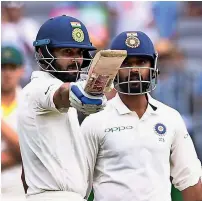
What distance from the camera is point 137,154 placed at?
136 inches

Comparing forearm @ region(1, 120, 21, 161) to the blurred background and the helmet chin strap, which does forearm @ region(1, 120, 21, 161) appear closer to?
the blurred background

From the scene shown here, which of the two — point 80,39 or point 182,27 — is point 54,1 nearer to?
point 182,27

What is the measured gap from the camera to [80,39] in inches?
117

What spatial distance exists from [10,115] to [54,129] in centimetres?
306

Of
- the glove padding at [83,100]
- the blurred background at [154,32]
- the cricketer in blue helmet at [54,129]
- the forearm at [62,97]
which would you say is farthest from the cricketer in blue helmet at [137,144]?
Answer: the blurred background at [154,32]

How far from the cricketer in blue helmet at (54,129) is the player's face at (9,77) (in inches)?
115

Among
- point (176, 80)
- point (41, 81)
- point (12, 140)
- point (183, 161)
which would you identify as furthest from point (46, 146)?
point (176, 80)

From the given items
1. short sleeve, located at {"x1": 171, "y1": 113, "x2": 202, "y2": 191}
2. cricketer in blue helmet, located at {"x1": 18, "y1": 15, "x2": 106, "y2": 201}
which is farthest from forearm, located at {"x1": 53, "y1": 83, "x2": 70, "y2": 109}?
short sleeve, located at {"x1": 171, "y1": 113, "x2": 202, "y2": 191}

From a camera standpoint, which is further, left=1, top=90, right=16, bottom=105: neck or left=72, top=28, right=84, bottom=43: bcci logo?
left=1, top=90, right=16, bottom=105: neck

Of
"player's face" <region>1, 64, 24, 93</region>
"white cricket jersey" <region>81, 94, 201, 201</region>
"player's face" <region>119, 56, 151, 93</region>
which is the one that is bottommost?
"player's face" <region>1, 64, 24, 93</region>

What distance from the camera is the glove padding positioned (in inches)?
93.4

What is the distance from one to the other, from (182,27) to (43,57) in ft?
10.8

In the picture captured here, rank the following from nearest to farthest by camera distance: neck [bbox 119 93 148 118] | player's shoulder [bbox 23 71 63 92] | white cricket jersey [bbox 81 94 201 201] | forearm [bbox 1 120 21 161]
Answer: player's shoulder [bbox 23 71 63 92]
white cricket jersey [bbox 81 94 201 201]
neck [bbox 119 93 148 118]
forearm [bbox 1 120 21 161]

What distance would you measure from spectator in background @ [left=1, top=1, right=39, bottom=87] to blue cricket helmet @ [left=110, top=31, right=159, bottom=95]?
232cm
